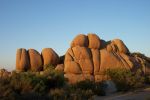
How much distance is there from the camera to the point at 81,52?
137 ft

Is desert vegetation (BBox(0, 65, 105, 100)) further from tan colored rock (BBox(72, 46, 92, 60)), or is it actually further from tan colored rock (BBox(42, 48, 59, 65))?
tan colored rock (BBox(42, 48, 59, 65))

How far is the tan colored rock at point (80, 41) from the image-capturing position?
142 feet

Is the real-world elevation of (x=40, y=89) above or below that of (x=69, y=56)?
below

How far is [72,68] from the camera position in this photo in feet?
133

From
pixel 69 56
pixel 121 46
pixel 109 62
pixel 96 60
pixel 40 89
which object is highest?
pixel 121 46

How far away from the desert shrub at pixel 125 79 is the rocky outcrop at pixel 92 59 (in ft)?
4.89

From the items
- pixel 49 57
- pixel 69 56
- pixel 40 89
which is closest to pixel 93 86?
pixel 69 56

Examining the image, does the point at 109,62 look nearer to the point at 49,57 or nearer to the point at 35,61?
the point at 49,57

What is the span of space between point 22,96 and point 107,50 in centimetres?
2785

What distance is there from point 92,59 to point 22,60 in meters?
8.36

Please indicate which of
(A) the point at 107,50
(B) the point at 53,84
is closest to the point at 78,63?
(A) the point at 107,50

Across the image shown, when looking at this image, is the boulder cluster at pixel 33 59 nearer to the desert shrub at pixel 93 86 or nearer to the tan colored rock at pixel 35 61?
the tan colored rock at pixel 35 61

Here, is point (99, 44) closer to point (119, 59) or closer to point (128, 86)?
point (119, 59)

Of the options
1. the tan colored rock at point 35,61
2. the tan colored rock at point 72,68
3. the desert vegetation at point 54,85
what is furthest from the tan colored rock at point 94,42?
the tan colored rock at point 35,61
